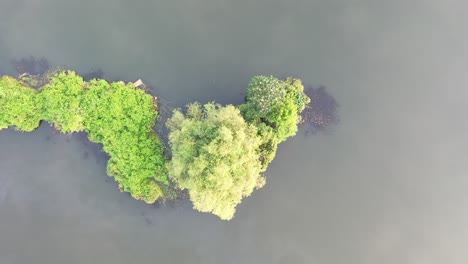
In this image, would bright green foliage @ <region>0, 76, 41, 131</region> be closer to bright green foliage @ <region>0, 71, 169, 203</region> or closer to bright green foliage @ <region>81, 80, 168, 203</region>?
bright green foliage @ <region>0, 71, 169, 203</region>

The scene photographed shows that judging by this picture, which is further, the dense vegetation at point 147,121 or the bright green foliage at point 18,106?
the bright green foliage at point 18,106

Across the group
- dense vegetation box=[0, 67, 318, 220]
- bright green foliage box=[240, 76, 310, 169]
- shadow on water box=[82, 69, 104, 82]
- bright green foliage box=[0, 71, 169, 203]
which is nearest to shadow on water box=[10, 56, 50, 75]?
dense vegetation box=[0, 67, 318, 220]

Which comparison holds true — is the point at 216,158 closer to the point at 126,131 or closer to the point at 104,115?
the point at 126,131

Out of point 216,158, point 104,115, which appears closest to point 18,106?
point 104,115

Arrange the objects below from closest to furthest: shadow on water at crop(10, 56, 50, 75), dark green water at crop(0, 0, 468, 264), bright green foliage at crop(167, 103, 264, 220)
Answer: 1. bright green foliage at crop(167, 103, 264, 220)
2. shadow on water at crop(10, 56, 50, 75)
3. dark green water at crop(0, 0, 468, 264)

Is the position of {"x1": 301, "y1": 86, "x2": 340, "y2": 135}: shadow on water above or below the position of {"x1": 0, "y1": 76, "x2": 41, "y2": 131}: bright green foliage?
above

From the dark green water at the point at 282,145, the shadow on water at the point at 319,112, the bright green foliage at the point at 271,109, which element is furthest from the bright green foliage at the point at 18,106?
the shadow on water at the point at 319,112

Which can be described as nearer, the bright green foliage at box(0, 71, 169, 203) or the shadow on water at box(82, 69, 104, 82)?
the bright green foliage at box(0, 71, 169, 203)

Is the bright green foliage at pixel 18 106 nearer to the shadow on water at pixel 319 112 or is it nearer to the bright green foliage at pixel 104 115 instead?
the bright green foliage at pixel 104 115
